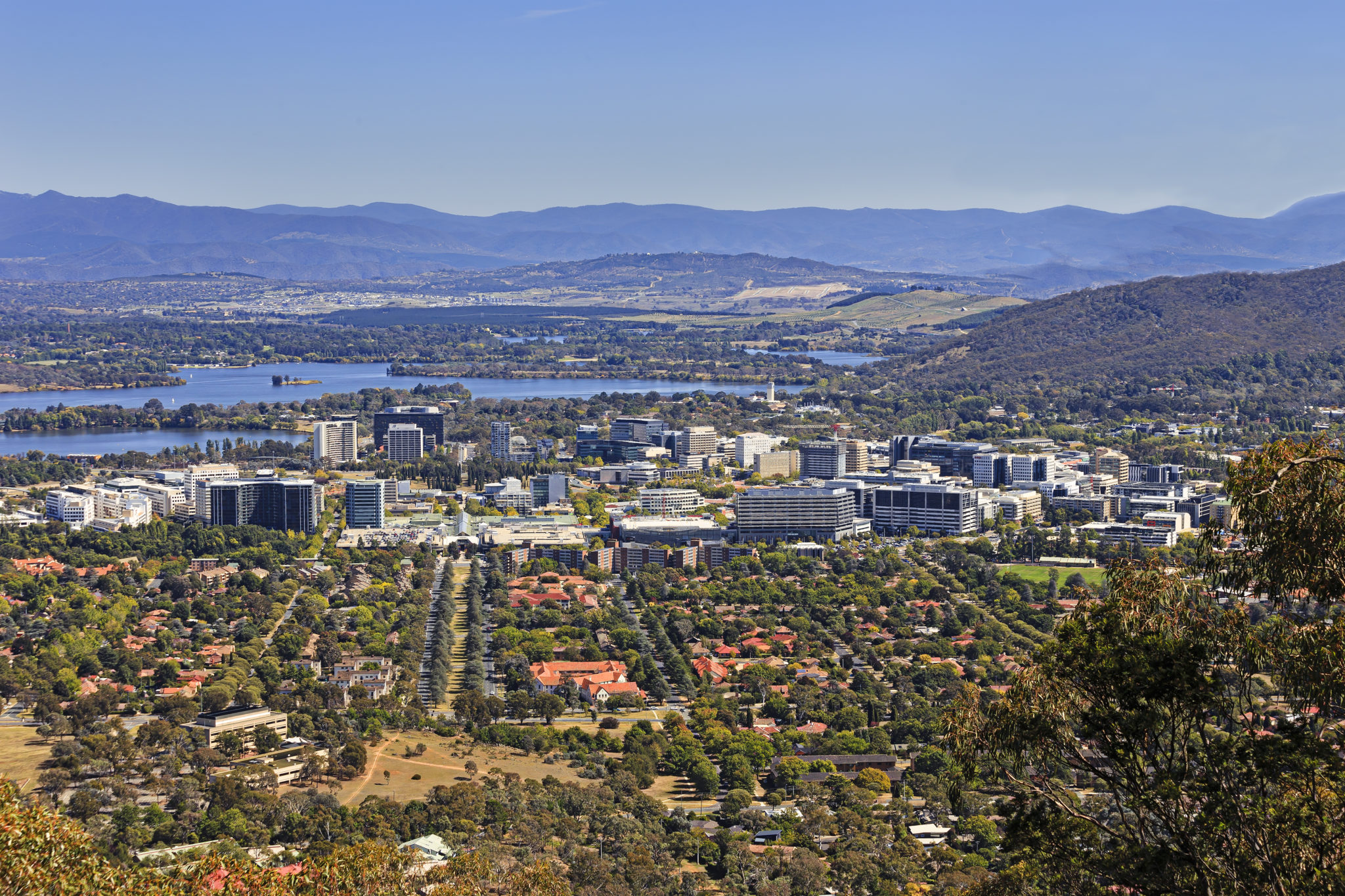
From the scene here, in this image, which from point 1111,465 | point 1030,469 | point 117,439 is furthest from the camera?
point 117,439

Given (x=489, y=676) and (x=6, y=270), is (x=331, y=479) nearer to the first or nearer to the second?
(x=489, y=676)

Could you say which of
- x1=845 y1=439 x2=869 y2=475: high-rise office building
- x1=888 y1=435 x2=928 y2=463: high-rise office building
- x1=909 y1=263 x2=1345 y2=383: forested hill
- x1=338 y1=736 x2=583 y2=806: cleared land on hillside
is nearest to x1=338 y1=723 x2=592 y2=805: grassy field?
x1=338 y1=736 x2=583 y2=806: cleared land on hillside

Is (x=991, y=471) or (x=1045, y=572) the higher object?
(x=991, y=471)

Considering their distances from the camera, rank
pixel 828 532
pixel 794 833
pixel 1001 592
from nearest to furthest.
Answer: pixel 794 833 → pixel 1001 592 → pixel 828 532

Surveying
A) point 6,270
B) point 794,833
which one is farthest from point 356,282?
point 794,833

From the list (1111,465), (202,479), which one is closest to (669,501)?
(202,479)

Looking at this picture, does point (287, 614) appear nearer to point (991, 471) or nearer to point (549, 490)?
point (549, 490)

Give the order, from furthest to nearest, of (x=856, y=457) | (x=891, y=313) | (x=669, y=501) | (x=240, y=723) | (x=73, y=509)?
(x=891, y=313)
(x=856, y=457)
(x=669, y=501)
(x=73, y=509)
(x=240, y=723)
